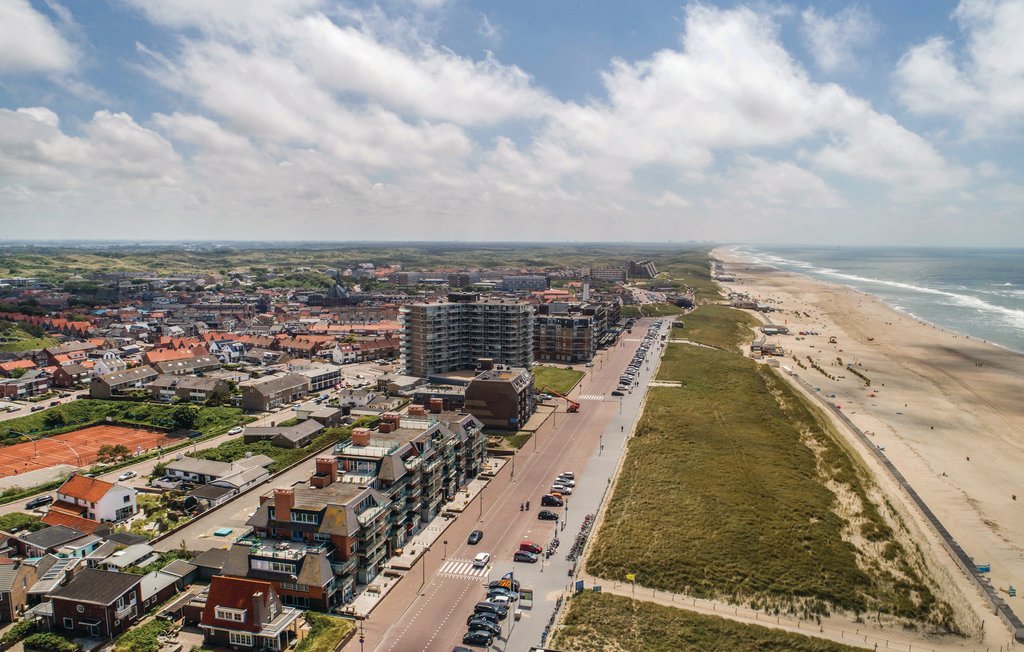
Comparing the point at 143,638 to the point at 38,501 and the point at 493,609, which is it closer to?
the point at 493,609

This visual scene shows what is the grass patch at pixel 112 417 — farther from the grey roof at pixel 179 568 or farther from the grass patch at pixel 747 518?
the grass patch at pixel 747 518

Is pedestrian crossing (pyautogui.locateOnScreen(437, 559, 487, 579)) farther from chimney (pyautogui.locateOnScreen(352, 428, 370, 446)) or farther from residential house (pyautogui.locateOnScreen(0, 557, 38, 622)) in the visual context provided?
residential house (pyautogui.locateOnScreen(0, 557, 38, 622))

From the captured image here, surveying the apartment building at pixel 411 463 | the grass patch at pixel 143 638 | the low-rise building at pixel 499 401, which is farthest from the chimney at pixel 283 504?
the low-rise building at pixel 499 401

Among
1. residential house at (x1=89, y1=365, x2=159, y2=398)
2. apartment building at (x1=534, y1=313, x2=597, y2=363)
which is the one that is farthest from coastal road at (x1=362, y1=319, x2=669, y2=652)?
residential house at (x1=89, y1=365, x2=159, y2=398)

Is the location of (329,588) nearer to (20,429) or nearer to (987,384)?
(20,429)

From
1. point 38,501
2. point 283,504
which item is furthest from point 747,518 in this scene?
point 38,501

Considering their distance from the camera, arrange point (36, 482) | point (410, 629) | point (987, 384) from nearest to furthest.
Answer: point (410, 629) < point (36, 482) < point (987, 384)

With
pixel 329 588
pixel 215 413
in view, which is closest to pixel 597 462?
pixel 329 588

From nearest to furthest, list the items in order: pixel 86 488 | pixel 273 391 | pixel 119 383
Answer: pixel 86 488
pixel 273 391
pixel 119 383
